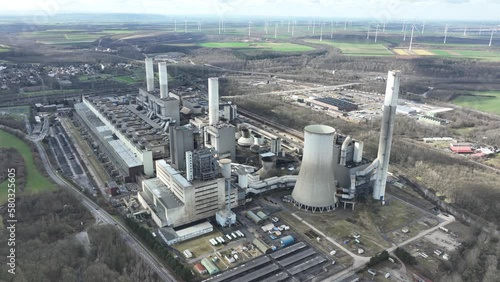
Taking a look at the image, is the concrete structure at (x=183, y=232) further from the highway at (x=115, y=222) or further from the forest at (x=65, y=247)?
the forest at (x=65, y=247)

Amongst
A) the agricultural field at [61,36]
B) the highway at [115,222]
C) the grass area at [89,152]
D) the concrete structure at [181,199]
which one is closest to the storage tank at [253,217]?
the concrete structure at [181,199]

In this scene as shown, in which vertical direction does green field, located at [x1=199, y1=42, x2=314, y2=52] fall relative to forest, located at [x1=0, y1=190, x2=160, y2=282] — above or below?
above

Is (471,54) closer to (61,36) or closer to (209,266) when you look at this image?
(209,266)

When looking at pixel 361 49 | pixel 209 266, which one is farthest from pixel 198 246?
pixel 361 49

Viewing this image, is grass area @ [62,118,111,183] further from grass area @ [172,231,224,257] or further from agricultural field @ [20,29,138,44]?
agricultural field @ [20,29,138,44]

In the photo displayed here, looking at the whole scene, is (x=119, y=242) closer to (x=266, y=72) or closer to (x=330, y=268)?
(x=330, y=268)

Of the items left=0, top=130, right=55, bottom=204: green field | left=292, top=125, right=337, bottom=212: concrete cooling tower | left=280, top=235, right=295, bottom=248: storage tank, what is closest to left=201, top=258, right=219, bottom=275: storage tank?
left=280, top=235, right=295, bottom=248: storage tank
